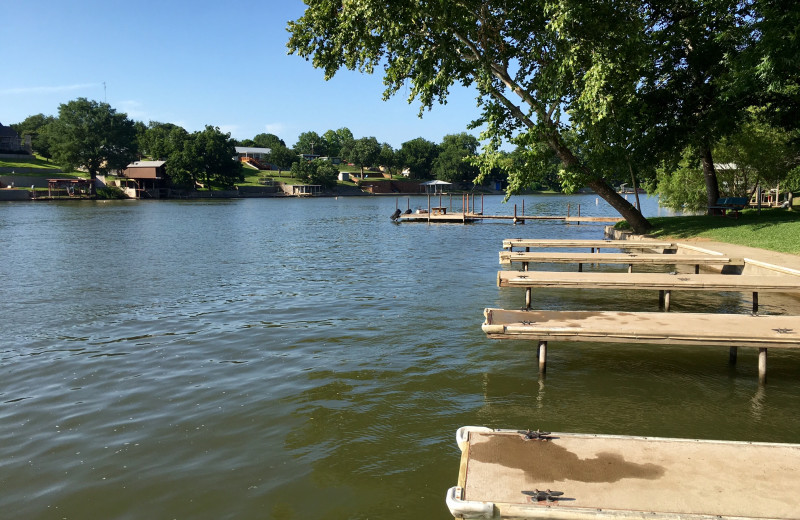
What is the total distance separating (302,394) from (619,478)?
17.4 ft

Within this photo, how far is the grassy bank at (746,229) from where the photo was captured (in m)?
19.7

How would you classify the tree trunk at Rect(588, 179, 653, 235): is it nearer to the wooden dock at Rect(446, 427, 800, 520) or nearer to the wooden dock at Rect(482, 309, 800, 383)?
the wooden dock at Rect(482, 309, 800, 383)

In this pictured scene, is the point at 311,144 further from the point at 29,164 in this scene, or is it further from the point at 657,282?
the point at 657,282

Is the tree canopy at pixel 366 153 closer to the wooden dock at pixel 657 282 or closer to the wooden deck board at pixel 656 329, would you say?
the wooden dock at pixel 657 282

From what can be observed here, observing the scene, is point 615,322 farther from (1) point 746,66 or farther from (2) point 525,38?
(2) point 525,38

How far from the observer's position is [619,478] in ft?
15.3

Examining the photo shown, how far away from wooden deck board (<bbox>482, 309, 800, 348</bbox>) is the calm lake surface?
0.78 metres

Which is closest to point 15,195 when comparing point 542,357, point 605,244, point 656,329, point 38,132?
point 38,132

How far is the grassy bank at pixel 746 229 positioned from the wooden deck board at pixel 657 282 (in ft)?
21.8

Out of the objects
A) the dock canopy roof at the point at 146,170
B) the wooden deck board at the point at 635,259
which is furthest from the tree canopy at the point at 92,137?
the wooden deck board at the point at 635,259

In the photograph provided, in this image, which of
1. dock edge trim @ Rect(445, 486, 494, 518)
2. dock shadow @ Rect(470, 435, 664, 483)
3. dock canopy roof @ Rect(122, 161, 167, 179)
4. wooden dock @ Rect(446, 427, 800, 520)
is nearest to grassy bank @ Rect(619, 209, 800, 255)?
wooden dock @ Rect(446, 427, 800, 520)

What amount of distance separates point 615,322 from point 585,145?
59.7 ft

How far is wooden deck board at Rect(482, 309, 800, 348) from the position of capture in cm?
848

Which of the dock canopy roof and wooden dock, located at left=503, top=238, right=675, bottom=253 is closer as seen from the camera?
wooden dock, located at left=503, top=238, right=675, bottom=253
